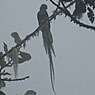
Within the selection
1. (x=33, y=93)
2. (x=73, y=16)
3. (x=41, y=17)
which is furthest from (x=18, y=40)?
(x=41, y=17)

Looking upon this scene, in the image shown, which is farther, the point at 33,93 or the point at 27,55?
the point at 27,55

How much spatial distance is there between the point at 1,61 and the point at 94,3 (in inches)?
14.6

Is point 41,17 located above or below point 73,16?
above

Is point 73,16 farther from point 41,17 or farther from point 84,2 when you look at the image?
point 41,17

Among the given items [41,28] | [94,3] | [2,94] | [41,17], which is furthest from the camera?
[41,17]

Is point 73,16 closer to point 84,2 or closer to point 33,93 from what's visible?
point 84,2

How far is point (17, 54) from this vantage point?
804mm

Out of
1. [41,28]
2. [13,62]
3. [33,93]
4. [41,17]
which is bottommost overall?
[33,93]

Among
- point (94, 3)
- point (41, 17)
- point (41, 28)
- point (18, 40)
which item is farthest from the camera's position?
point (41, 17)

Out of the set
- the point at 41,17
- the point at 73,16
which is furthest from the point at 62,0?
the point at 41,17

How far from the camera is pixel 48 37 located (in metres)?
0.90

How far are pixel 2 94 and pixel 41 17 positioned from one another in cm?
69

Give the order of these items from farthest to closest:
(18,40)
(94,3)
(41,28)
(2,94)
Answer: (41,28)
(18,40)
(2,94)
(94,3)

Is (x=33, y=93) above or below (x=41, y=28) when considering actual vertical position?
below
